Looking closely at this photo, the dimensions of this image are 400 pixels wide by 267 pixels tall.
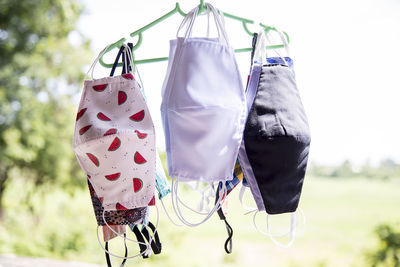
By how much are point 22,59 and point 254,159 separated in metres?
3.50

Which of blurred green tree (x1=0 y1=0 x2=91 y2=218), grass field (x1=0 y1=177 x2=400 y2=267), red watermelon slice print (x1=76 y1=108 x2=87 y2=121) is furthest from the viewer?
grass field (x1=0 y1=177 x2=400 y2=267)

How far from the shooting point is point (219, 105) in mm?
883

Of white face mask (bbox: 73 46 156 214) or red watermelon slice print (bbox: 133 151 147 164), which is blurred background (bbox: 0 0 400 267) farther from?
red watermelon slice print (bbox: 133 151 147 164)

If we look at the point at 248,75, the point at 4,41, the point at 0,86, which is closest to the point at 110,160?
the point at 248,75

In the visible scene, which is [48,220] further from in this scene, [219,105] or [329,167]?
[219,105]

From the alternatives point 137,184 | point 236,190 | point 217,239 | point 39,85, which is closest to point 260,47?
point 137,184

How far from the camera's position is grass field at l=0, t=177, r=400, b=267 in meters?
4.08

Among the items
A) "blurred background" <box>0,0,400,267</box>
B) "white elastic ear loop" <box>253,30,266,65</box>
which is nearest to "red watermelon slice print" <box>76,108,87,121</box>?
"white elastic ear loop" <box>253,30,266,65</box>

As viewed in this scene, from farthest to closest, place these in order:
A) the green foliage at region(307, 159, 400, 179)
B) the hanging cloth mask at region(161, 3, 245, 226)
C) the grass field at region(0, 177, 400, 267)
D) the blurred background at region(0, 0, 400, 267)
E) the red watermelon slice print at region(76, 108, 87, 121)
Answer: the grass field at region(0, 177, 400, 267) → the green foliage at region(307, 159, 400, 179) → the blurred background at region(0, 0, 400, 267) → the red watermelon slice print at region(76, 108, 87, 121) → the hanging cloth mask at region(161, 3, 245, 226)

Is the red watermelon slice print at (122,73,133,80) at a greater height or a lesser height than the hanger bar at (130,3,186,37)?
lesser

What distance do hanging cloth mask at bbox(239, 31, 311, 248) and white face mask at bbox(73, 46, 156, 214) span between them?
10.2 inches

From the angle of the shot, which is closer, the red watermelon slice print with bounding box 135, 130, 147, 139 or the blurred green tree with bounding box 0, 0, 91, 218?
the red watermelon slice print with bounding box 135, 130, 147, 139

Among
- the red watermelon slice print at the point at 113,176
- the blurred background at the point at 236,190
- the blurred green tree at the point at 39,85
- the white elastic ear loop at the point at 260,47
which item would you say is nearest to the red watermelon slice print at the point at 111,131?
the red watermelon slice print at the point at 113,176

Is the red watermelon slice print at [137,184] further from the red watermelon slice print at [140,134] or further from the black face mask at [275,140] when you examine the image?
the black face mask at [275,140]
